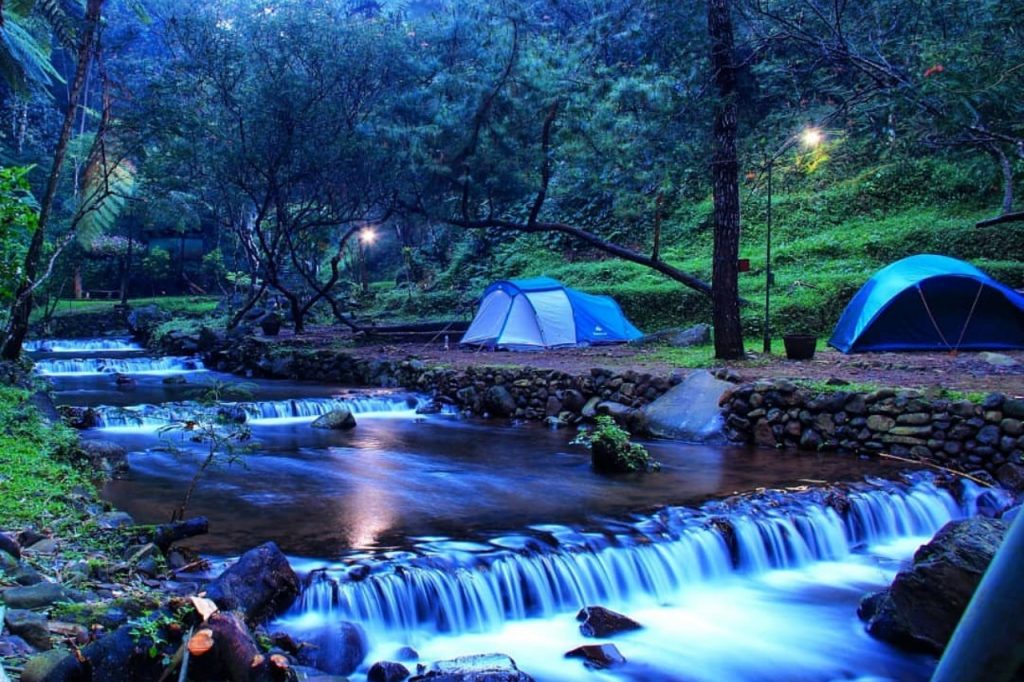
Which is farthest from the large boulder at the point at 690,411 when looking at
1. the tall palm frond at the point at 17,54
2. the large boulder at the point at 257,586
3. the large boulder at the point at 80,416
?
the tall palm frond at the point at 17,54

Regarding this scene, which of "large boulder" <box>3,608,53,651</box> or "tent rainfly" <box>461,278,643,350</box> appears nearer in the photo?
"large boulder" <box>3,608,53,651</box>

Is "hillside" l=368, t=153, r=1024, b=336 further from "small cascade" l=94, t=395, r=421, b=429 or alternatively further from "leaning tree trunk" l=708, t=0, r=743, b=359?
"small cascade" l=94, t=395, r=421, b=429

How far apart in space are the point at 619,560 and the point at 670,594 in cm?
49

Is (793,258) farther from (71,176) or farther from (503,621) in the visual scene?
(71,176)

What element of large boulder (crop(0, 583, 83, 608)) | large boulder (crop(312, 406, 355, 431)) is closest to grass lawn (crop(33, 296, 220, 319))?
large boulder (crop(312, 406, 355, 431))

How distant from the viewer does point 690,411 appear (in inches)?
453

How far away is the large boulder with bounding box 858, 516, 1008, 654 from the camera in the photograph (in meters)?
5.27

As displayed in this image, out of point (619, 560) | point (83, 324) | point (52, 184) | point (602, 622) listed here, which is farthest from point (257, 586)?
point (83, 324)

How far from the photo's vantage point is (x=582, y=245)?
1136 inches

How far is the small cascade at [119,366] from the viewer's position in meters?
19.4

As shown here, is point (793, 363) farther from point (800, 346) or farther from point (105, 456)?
point (105, 456)

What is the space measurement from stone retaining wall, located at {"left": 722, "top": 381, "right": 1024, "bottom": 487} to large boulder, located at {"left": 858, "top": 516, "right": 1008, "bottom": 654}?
346 centimetres

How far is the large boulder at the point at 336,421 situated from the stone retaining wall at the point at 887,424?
5.81m

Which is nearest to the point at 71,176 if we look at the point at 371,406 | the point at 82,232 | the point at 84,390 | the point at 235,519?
the point at 82,232
